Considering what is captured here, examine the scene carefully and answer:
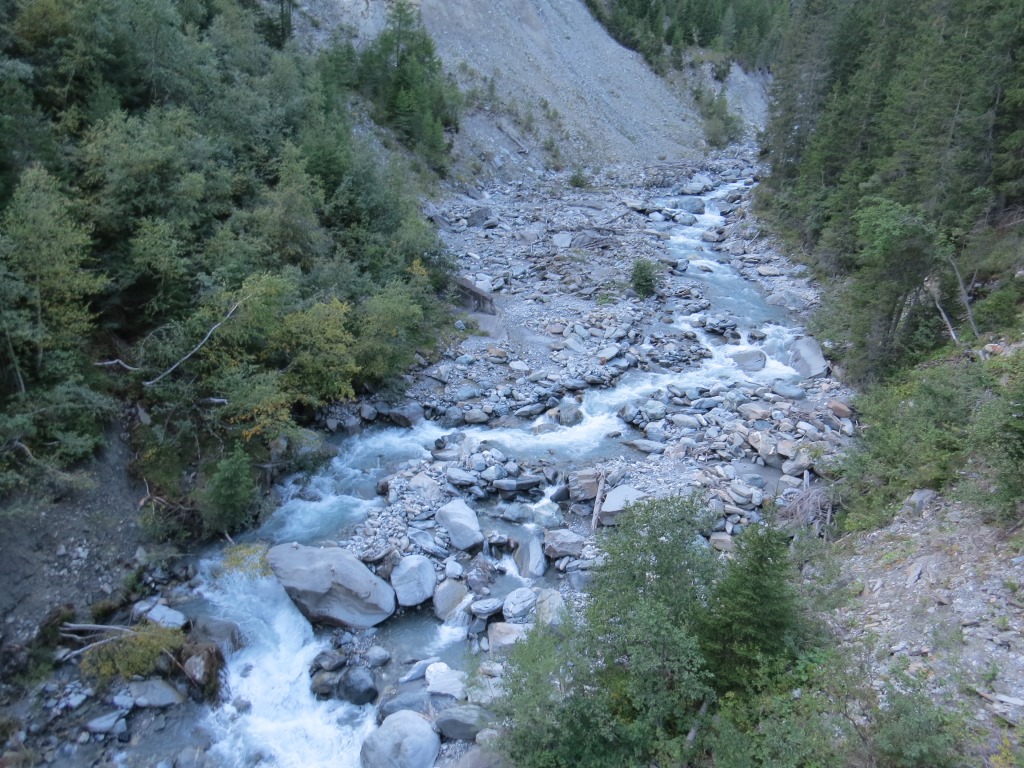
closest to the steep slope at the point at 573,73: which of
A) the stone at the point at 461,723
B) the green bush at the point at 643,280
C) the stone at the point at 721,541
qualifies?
the green bush at the point at 643,280

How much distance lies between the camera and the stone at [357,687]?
10055 millimetres

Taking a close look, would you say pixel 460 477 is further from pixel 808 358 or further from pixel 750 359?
pixel 808 358

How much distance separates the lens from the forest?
11898 mm

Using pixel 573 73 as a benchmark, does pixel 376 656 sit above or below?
below

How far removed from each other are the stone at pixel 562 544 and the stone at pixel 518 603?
1.20m

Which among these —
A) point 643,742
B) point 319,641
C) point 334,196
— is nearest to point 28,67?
point 334,196

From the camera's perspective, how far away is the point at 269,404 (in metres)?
13.8

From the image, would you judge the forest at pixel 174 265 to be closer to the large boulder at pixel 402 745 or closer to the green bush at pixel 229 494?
the green bush at pixel 229 494

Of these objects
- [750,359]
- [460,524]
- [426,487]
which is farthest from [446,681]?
[750,359]

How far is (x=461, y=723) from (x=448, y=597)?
280 cm

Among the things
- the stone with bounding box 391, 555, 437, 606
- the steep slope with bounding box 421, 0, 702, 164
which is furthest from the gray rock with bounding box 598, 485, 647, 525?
the steep slope with bounding box 421, 0, 702, 164

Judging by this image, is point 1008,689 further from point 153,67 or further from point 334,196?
point 153,67

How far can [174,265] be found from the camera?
14039 millimetres

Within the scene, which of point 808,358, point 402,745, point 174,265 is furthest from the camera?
point 808,358
